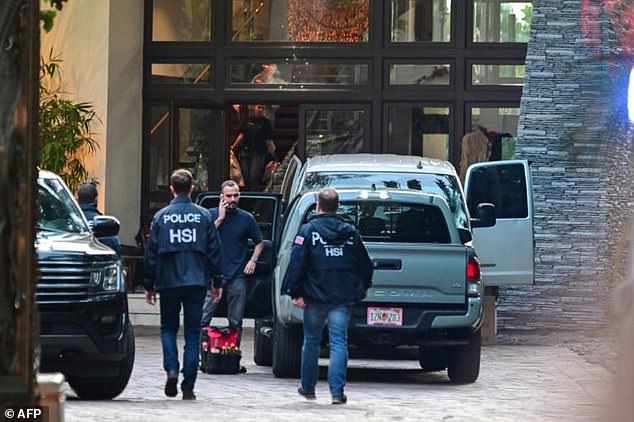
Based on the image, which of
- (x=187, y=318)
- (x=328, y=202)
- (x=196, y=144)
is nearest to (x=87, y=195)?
(x=187, y=318)

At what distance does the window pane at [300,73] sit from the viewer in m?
23.8

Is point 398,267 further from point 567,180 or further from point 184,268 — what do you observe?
point 567,180

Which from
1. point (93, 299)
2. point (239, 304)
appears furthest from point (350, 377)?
point (93, 299)

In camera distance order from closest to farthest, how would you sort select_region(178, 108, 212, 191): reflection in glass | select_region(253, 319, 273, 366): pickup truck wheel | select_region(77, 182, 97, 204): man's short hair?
select_region(253, 319, 273, 366): pickup truck wheel < select_region(77, 182, 97, 204): man's short hair < select_region(178, 108, 212, 191): reflection in glass

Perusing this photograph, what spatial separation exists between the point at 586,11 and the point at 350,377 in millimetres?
7647

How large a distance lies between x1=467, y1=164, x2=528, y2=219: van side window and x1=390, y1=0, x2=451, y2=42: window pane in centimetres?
555

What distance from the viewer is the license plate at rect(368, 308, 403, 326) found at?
1438 cm

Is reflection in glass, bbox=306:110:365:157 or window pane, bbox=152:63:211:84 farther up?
window pane, bbox=152:63:211:84

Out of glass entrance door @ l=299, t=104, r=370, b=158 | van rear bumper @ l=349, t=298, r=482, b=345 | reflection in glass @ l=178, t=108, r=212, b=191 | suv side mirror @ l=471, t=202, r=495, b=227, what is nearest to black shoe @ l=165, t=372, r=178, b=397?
van rear bumper @ l=349, t=298, r=482, b=345

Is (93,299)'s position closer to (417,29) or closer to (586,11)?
(586,11)

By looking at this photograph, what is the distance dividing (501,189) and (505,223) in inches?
19.1

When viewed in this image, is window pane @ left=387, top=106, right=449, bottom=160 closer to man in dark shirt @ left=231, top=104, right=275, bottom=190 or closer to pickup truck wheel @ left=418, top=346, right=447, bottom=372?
man in dark shirt @ left=231, top=104, right=275, bottom=190

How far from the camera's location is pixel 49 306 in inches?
468

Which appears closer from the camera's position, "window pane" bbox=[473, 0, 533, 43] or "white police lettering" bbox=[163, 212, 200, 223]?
"white police lettering" bbox=[163, 212, 200, 223]
